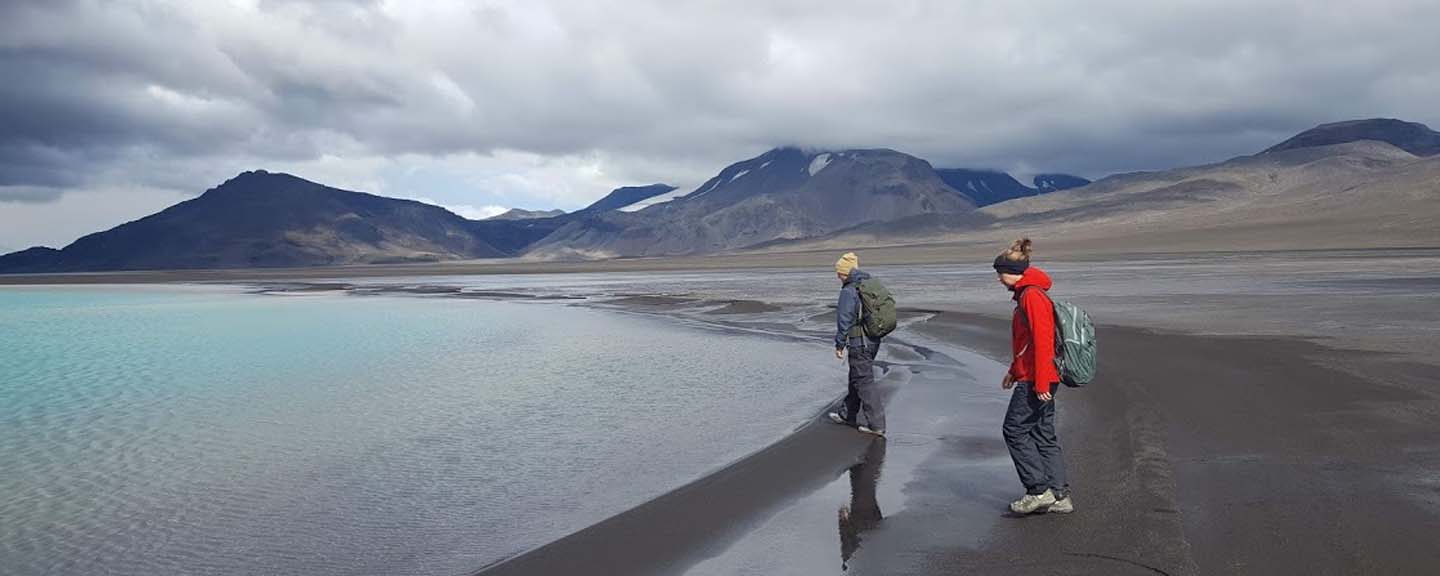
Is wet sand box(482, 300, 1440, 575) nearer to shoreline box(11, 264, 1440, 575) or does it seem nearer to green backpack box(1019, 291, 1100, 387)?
shoreline box(11, 264, 1440, 575)

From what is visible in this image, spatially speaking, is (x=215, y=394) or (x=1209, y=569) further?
(x=215, y=394)

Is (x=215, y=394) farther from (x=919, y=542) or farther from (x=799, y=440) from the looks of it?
(x=919, y=542)

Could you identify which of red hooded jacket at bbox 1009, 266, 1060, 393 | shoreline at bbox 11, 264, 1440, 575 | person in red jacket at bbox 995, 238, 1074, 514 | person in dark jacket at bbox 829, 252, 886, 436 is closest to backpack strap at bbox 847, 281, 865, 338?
person in dark jacket at bbox 829, 252, 886, 436

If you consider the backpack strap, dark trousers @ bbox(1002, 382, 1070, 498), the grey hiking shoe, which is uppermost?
the backpack strap

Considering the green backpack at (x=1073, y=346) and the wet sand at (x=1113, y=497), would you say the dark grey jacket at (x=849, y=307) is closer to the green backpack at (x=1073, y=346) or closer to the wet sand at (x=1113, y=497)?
the wet sand at (x=1113, y=497)

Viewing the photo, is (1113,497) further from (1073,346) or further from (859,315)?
(859,315)

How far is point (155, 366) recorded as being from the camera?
74.4 ft

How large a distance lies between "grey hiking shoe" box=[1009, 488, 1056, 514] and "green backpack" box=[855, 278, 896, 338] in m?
3.58

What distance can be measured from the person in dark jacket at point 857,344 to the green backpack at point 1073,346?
374cm

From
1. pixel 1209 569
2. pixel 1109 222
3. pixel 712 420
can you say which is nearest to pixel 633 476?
pixel 712 420

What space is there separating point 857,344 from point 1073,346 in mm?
4074

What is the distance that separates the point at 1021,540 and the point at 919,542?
0.72 metres

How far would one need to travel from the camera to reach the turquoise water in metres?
8.12

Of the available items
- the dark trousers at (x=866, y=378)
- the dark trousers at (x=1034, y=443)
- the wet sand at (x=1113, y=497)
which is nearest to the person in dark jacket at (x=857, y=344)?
the dark trousers at (x=866, y=378)
